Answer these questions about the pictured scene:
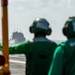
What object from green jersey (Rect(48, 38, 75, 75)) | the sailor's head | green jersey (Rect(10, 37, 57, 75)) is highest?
the sailor's head

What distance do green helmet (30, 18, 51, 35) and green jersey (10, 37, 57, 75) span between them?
13 cm

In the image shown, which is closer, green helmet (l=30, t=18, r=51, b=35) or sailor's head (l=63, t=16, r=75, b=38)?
sailor's head (l=63, t=16, r=75, b=38)

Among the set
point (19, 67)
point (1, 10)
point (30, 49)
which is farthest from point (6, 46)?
point (19, 67)

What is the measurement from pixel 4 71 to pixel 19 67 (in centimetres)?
1877

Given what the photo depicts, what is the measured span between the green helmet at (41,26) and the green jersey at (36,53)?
133mm

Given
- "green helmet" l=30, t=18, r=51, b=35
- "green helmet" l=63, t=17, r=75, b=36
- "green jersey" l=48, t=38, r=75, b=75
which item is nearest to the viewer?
"green jersey" l=48, t=38, r=75, b=75

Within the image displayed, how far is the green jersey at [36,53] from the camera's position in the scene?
6113mm

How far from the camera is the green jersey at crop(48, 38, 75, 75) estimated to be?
4.70 m

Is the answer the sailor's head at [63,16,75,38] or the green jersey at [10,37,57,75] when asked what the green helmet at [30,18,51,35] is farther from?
the sailor's head at [63,16,75,38]

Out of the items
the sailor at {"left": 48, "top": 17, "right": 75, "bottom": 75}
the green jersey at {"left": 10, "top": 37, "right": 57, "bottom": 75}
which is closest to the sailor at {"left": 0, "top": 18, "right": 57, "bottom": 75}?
the green jersey at {"left": 10, "top": 37, "right": 57, "bottom": 75}

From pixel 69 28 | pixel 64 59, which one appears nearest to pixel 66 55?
pixel 64 59

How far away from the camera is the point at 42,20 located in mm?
6125

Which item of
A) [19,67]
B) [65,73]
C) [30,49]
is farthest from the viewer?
[19,67]

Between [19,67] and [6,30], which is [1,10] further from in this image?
[19,67]
